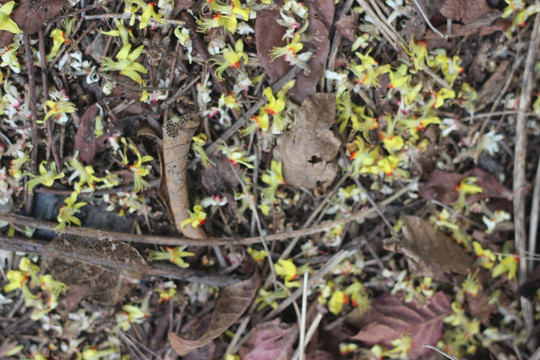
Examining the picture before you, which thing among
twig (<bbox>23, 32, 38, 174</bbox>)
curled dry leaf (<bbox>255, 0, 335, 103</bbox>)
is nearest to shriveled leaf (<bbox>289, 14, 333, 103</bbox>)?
curled dry leaf (<bbox>255, 0, 335, 103</bbox>)

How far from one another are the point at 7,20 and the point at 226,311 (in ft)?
5.27

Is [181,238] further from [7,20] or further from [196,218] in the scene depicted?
[7,20]

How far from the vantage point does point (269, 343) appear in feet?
6.98

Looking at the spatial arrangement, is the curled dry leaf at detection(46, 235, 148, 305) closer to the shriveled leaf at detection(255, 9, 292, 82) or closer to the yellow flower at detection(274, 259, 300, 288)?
the yellow flower at detection(274, 259, 300, 288)

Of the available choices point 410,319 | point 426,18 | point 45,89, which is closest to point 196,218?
point 45,89

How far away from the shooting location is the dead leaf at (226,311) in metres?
1.96

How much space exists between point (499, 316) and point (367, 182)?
3.51 ft

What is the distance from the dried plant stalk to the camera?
1806 millimetres

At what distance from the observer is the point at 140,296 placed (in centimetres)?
212

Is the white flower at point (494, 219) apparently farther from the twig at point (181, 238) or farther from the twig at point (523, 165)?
the twig at point (181, 238)

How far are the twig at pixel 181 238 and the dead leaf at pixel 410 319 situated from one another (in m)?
0.49

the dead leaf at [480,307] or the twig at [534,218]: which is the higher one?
the twig at [534,218]

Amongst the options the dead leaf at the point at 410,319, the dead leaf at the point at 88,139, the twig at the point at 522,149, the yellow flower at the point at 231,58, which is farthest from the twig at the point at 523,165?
the dead leaf at the point at 88,139

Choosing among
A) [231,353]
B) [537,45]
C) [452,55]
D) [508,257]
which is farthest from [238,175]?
[537,45]
